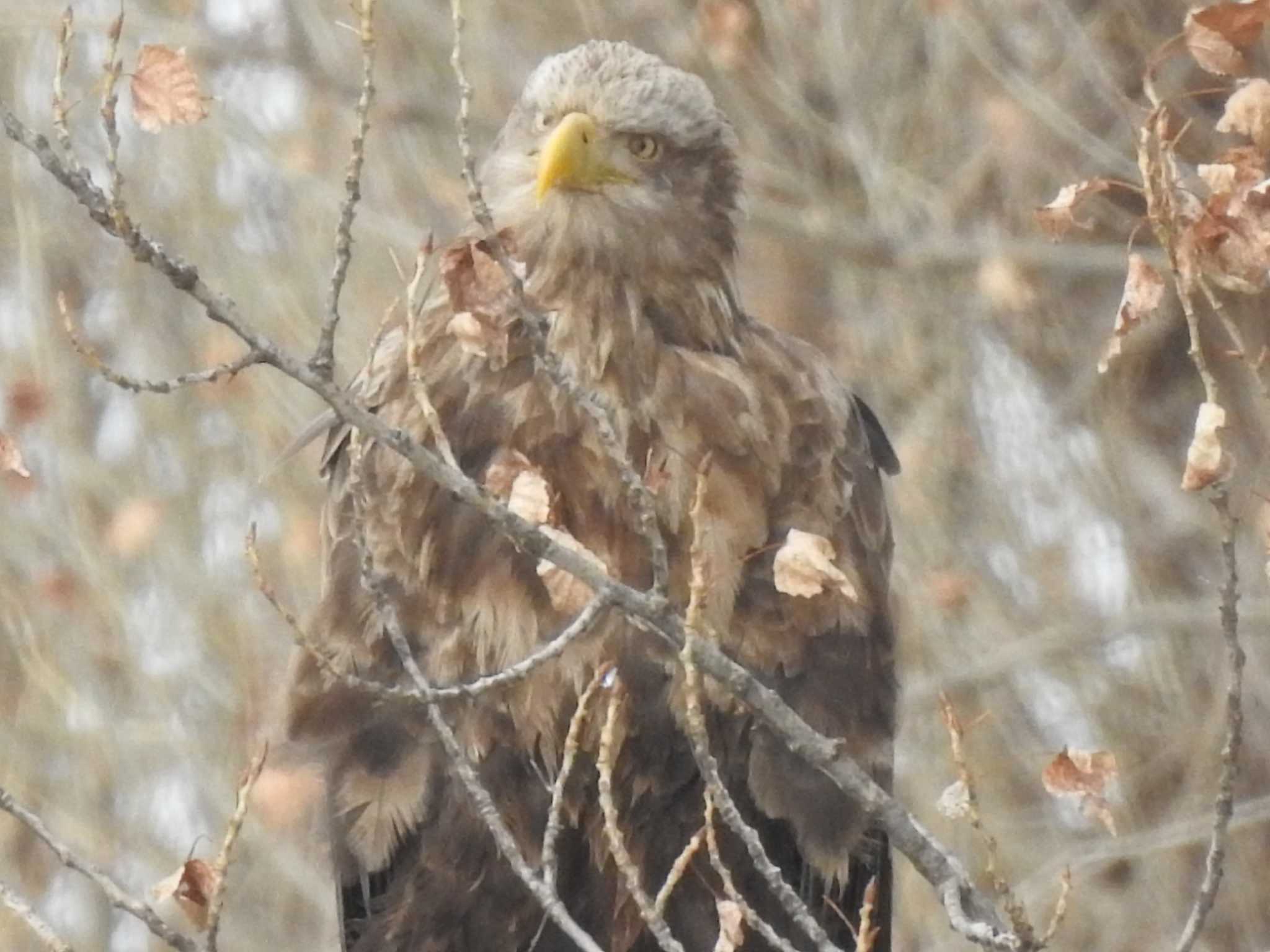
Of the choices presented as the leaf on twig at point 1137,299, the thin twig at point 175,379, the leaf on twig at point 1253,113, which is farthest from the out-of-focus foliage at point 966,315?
the thin twig at point 175,379

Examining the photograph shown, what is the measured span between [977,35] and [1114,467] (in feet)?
3.95

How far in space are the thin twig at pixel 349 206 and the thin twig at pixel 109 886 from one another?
0.57 m

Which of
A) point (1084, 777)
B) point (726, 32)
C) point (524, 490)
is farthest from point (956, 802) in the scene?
point (726, 32)

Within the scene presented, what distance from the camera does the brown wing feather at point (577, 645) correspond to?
3.51m

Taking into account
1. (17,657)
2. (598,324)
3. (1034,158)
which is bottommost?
(598,324)

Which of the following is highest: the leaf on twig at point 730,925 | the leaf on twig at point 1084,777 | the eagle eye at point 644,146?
the eagle eye at point 644,146

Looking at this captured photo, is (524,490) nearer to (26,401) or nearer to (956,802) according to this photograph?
(956,802)

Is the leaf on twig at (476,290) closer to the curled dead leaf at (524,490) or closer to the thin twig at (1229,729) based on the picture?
the curled dead leaf at (524,490)

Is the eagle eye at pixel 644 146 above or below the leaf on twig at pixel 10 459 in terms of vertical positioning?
above

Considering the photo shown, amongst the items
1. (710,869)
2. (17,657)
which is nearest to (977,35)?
(710,869)

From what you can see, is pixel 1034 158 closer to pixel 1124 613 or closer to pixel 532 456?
pixel 1124 613

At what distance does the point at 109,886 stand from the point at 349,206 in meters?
0.73

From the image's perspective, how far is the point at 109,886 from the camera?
2.43 meters

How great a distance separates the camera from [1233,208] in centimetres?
256
